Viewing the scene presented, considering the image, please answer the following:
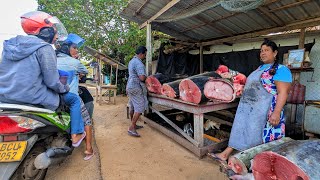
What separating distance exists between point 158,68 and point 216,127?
4709 mm

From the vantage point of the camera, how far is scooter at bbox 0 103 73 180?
1.97m

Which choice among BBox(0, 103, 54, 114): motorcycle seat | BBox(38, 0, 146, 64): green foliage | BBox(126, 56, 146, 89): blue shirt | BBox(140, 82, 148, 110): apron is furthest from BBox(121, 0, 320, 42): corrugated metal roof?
BBox(0, 103, 54, 114): motorcycle seat

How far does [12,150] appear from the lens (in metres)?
1.99

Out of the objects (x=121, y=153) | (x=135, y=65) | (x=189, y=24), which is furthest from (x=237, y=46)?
(x=121, y=153)

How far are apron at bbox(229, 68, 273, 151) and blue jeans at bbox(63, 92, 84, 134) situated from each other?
7.41 feet

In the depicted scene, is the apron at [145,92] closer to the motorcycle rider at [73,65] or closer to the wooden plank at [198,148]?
the wooden plank at [198,148]

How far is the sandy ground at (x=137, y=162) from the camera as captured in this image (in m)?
2.66

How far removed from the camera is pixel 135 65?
4.23m

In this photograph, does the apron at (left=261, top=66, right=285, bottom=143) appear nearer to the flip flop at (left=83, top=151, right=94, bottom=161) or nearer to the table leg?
the table leg

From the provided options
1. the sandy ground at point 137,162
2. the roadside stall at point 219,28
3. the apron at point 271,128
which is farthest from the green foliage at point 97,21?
the apron at point 271,128

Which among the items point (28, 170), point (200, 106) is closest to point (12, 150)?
point (28, 170)

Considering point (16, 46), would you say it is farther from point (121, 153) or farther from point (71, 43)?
point (121, 153)

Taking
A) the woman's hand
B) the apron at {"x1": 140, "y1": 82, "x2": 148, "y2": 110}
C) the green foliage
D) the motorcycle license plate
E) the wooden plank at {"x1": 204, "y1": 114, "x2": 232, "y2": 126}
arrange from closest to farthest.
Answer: the motorcycle license plate → the woman's hand → the wooden plank at {"x1": 204, "y1": 114, "x2": 232, "y2": 126} → the apron at {"x1": 140, "y1": 82, "x2": 148, "y2": 110} → the green foliage

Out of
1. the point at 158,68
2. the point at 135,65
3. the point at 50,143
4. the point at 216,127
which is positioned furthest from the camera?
the point at 158,68
